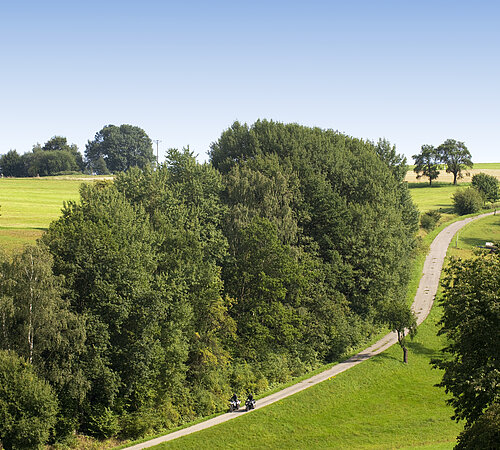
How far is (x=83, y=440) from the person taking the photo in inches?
1556

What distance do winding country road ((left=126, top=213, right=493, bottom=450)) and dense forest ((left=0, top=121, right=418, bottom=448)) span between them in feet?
7.01

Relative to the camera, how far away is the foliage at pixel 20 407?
115 ft

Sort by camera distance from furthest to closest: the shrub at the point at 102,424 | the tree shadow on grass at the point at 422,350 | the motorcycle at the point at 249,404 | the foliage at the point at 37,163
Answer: the foliage at the point at 37,163 → the tree shadow on grass at the point at 422,350 → the motorcycle at the point at 249,404 → the shrub at the point at 102,424

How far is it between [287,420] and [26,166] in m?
154

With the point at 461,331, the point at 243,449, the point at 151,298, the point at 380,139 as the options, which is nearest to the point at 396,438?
the point at 243,449

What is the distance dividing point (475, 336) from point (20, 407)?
29151 mm

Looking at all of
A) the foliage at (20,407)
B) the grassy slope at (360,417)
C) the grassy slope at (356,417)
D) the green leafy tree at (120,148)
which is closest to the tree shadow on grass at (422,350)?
the grassy slope at (360,417)

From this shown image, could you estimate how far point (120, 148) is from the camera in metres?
195

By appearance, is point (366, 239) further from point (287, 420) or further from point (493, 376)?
point (493, 376)

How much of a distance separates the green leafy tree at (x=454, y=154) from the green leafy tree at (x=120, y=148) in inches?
3994

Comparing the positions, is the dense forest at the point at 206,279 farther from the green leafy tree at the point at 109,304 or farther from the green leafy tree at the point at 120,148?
the green leafy tree at the point at 120,148

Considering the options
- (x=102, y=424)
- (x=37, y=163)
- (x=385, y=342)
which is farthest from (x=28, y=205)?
(x=37, y=163)

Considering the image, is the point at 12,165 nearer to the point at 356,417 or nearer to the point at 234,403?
the point at 234,403

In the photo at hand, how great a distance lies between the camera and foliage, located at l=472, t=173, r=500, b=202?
153m
